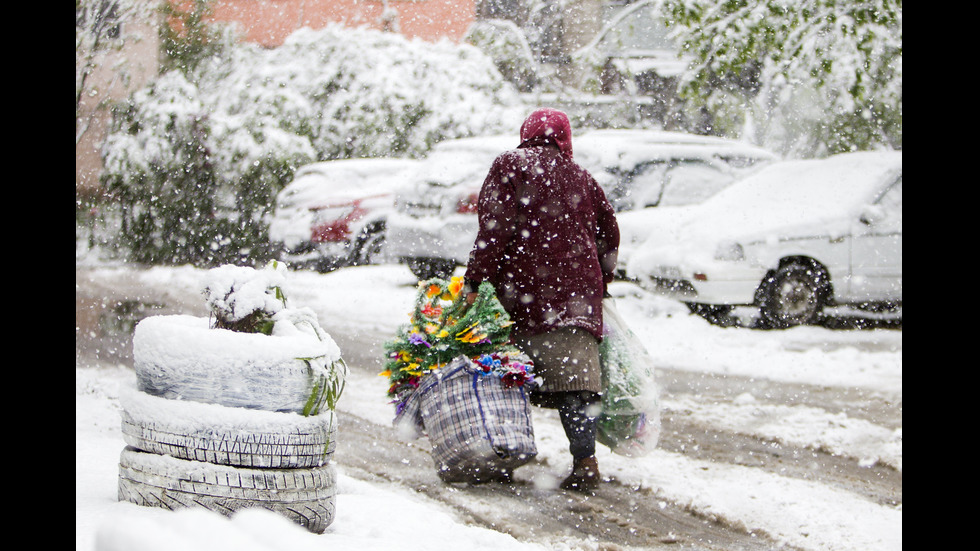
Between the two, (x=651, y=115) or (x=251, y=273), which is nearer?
(x=251, y=273)

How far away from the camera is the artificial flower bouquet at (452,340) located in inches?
154

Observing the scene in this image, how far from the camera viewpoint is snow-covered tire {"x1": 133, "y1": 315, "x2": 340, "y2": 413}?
8.62 ft

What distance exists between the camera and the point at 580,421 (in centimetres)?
405

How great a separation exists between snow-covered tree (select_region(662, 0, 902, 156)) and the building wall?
477 centimetres

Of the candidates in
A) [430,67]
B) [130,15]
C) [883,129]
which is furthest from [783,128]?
A: [130,15]

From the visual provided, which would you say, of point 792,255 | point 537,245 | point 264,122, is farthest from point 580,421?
point 264,122

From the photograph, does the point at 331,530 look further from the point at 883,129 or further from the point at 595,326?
the point at 883,129

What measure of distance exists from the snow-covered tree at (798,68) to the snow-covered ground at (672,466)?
7.22ft

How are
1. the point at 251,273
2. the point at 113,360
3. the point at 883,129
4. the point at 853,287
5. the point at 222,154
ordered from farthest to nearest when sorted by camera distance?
the point at 222,154
the point at 883,129
the point at 853,287
the point at 113,360
the point at 251,273

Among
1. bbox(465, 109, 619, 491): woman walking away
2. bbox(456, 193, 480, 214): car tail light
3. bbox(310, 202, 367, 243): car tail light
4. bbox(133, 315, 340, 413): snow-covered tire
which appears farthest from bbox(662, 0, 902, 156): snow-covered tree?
bbox(133, 315, 340, 413): snow-covered tire

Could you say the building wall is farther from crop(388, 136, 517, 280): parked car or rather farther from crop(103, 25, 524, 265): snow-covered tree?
crop(388, 136, 517, 280): parked car

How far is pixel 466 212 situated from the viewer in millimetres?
9680

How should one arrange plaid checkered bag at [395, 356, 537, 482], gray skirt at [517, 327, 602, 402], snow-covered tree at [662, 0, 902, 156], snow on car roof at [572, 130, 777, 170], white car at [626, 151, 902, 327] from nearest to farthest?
plaid checkered bag at [395, 356, 537, 482], gray skirt at [517, 327, 602, 402], snow-covered tree at [662, 0, 902, 156], white car at [626, 151, 902, 327], snow on car roof at [572, 130, 777, 170]

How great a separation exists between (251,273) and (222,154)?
11.0 metres
